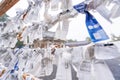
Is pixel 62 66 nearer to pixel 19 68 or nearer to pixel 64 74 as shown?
pixel 64 74

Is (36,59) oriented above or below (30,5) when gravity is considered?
below

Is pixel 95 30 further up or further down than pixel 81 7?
further down

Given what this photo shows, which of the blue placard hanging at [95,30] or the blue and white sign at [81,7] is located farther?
the blue and white sign at [81,7]

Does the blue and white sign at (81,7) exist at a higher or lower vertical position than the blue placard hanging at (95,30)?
higher

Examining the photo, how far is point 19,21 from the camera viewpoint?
5.84ft

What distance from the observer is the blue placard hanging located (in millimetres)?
851

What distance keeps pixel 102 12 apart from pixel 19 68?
33.4 inches

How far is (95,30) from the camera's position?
2.87 feet

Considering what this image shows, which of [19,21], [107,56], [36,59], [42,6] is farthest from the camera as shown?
[19,21]

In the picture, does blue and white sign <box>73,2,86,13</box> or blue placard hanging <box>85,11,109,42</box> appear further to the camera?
blue and white sign <box>73,2,86,13</box>

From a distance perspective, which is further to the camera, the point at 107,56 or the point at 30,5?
the point at 30,5

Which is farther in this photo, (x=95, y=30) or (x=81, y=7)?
(x=81, y=7)

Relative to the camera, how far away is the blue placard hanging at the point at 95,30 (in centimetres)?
85

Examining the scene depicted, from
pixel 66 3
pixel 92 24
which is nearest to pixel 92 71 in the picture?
pixel 92 24
